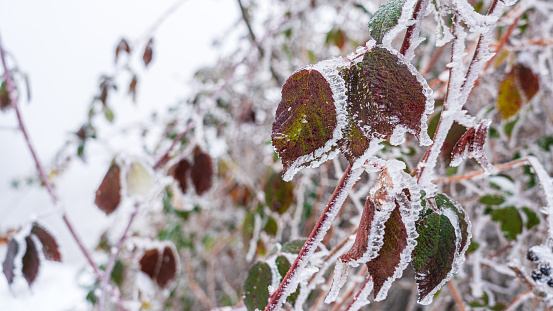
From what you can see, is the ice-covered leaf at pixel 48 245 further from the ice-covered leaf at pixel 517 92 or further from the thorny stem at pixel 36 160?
the ice-covered leaf at pixel 517 92

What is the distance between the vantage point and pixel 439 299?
79 cm

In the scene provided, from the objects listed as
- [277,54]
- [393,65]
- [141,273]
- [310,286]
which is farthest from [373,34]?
[277,54]

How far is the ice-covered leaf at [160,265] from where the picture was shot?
0.68 m

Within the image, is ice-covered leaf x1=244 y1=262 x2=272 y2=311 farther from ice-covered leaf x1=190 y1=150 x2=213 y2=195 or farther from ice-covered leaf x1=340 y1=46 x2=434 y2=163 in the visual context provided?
ice-covered leaf x1=190 y1=150 x2=213 y2=195

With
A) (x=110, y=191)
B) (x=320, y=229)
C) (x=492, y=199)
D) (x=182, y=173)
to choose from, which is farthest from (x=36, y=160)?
(x=492, y=199)

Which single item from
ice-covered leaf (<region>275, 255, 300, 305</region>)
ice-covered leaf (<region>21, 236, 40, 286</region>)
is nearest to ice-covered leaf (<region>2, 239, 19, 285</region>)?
ice-covered leaf (<region>21, 236, 40, 286</region>)

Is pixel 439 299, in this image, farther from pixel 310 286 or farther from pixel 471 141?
pixel 471 141

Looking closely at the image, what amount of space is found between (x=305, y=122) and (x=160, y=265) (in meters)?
0.58

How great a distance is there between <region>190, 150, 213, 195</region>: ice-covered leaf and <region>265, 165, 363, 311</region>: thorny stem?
0.48 meters

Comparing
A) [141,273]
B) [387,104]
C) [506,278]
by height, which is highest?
[387,104]

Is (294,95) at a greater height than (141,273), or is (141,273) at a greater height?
(294,95)

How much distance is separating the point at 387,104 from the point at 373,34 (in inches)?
1.8

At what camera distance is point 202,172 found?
725 mm

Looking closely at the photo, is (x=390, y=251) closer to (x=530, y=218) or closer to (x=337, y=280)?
(x=337, y=280)
